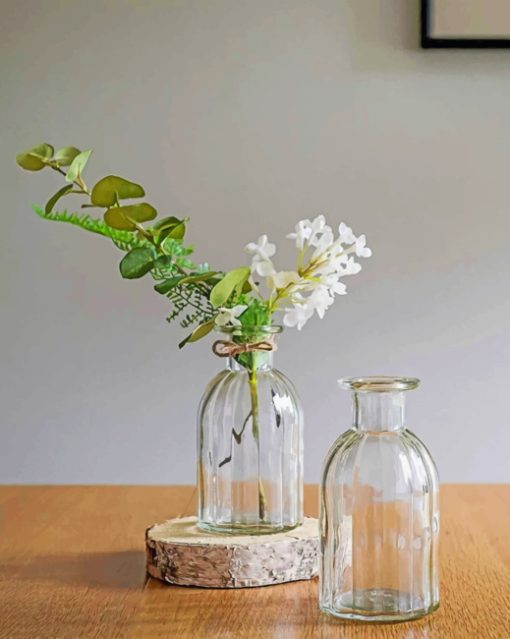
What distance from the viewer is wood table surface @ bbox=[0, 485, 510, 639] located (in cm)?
80

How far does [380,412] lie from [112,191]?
0.35 m

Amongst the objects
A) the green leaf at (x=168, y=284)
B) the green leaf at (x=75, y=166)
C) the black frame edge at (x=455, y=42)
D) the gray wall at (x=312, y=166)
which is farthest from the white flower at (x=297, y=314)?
the black frame edge at (x=455, y=42)

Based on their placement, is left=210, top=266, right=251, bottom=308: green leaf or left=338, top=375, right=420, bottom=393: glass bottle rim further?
left=210, top=266, right=251, bottom=308: green leaf

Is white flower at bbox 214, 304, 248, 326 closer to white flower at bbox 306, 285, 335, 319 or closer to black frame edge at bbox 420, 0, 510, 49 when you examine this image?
white flower at bbox 306, 285, 335, 319

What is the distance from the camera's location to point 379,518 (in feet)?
2.70

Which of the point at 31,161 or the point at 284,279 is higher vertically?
the point at 31,161

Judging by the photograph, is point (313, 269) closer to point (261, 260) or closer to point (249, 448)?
point (261, 260)

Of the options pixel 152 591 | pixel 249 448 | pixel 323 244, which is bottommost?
pixel 152 591

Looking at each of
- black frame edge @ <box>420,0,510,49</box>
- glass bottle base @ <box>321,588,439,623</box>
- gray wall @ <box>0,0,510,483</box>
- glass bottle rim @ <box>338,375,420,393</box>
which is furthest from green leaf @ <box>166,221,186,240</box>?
black frame edge @ <box>420,0,510,49</box>

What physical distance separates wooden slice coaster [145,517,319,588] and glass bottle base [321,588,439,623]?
122mm

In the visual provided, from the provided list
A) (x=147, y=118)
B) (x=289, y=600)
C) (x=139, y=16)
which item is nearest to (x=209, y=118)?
(x=147, y=118)

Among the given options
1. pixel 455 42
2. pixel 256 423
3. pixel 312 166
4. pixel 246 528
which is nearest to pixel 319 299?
pixel 256 423

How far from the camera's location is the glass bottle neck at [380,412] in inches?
33.2

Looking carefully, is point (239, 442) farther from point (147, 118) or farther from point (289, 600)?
point (147, 118)
